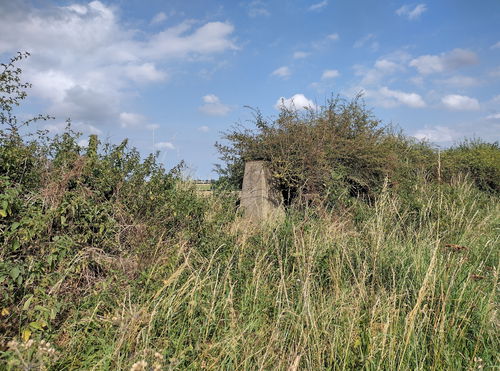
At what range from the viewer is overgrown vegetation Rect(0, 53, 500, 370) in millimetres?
3072

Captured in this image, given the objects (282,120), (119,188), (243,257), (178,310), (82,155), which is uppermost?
(282,120)

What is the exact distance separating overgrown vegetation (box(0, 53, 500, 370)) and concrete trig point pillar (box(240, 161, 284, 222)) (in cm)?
122

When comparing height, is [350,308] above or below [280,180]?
below

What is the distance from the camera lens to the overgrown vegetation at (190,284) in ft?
10.1

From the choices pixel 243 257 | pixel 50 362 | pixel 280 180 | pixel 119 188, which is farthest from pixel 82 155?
pixel 280 180

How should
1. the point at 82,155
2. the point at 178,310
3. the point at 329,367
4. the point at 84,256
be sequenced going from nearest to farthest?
1. the point at 329,367
2. the point at 178,310
3. the point at 84,256
4. the point at 82,155

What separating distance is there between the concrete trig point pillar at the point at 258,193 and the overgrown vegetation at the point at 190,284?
1.22 meters

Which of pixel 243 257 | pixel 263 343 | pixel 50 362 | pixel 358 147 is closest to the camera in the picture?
pixel 50 362

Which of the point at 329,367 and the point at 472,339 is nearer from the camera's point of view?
the point at 329,367

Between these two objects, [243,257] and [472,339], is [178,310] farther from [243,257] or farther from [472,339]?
[472,339]

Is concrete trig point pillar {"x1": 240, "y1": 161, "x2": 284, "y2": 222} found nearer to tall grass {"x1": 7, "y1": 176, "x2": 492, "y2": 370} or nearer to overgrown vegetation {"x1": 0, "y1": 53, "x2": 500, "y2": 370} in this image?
overgrown vegetation {"x1": 0, "y1": 53, "x2": 500, "y2": 370}

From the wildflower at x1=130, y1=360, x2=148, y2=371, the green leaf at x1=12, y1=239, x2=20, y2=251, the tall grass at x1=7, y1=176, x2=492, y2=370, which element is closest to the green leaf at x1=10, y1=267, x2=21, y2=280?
the green leaf at x1=12, y1=239, x2=20, y2=251

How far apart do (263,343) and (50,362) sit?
1.50 m

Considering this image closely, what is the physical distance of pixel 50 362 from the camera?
275 centimetres
